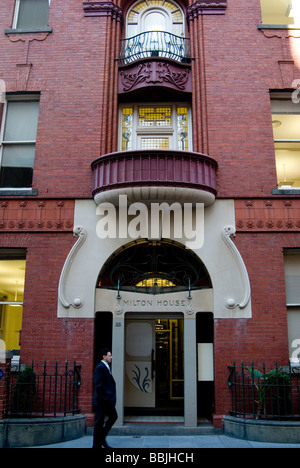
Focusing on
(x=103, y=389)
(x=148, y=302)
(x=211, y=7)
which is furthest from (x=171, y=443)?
(x=211, y=7)

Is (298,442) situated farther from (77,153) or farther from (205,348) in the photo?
(77,153)

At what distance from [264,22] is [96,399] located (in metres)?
11.3

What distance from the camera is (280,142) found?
11.0m

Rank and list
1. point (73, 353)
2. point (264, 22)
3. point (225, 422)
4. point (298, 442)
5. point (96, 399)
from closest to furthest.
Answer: point (96, 399) → point (298, 442) → point (225, 422) → point (73, 353) → point (264, 22)

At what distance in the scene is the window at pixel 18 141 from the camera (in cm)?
1098

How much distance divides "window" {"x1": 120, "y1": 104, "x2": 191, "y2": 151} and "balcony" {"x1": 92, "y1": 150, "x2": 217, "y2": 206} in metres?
1.56

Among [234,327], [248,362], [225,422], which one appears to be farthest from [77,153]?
[225,422]

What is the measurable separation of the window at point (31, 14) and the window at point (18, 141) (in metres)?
2.58

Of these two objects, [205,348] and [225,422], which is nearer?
[225,422]

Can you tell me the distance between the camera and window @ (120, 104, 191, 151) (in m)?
11.3

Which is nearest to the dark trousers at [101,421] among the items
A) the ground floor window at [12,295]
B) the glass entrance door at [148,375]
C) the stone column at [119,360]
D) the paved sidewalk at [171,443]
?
the paved sidewalk at [171,443]

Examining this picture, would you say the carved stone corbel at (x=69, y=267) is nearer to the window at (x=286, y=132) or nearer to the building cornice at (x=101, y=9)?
the window at (x=286, y=132)

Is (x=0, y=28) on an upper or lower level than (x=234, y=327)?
upper

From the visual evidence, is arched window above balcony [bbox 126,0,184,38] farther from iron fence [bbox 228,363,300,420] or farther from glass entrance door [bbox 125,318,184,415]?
iron fence [bbox 228,363,300,420]
